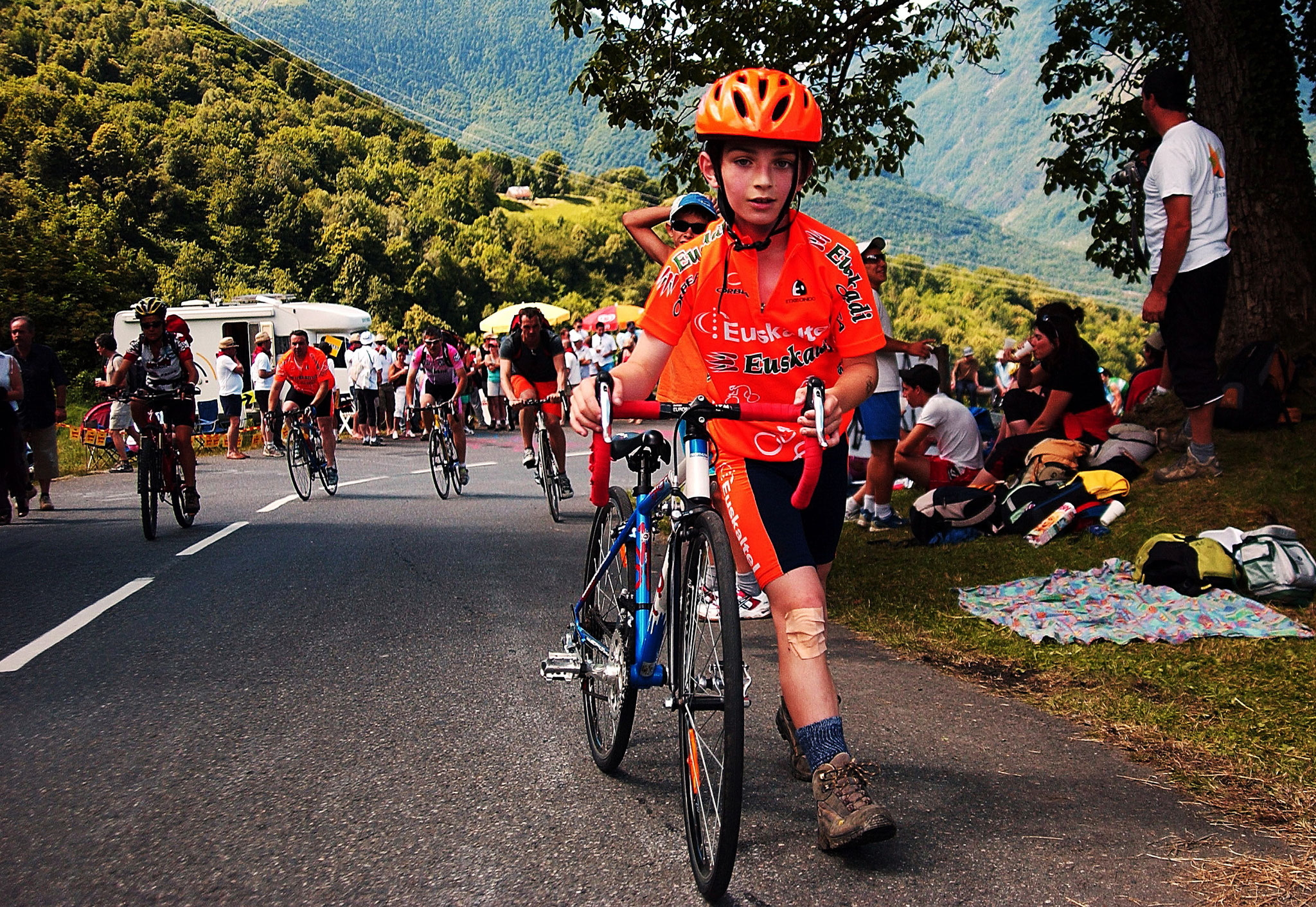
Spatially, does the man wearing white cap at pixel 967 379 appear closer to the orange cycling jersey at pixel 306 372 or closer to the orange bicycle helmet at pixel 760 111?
the orange cycling jersey at pixel 306 372

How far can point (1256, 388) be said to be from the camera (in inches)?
328

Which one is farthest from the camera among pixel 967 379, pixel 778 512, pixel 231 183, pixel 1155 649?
pixel 231 183

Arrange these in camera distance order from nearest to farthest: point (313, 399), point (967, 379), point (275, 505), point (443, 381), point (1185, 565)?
point (1185, 565) < point (275, 505) < point (313, 399) < point (443, 381) < point (967, 379)

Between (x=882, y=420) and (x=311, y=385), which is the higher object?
(x=311, y=385)

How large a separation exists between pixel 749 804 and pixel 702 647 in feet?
2.73

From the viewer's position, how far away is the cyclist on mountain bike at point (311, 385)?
597 inches

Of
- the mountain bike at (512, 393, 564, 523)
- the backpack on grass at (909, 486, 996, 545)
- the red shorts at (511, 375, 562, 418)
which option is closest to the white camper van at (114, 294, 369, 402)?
the mountain bike at (512, 393, 564, 523)

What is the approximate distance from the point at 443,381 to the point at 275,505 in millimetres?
3257

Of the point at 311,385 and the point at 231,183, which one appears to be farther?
the point at 231,183

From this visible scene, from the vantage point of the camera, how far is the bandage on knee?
139 inches

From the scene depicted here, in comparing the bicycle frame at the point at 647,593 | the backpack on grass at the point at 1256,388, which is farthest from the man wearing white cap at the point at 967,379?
the bicycle frame at the point at 647,593

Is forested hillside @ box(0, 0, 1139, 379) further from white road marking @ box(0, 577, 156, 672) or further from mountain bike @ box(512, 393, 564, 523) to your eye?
white road marking @ box(0, 577, 156, 672)

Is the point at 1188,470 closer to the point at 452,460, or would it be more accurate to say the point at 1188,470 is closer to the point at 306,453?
the point at 452,460

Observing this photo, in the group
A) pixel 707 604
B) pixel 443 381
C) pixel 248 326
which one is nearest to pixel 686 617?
pixel 707 604
